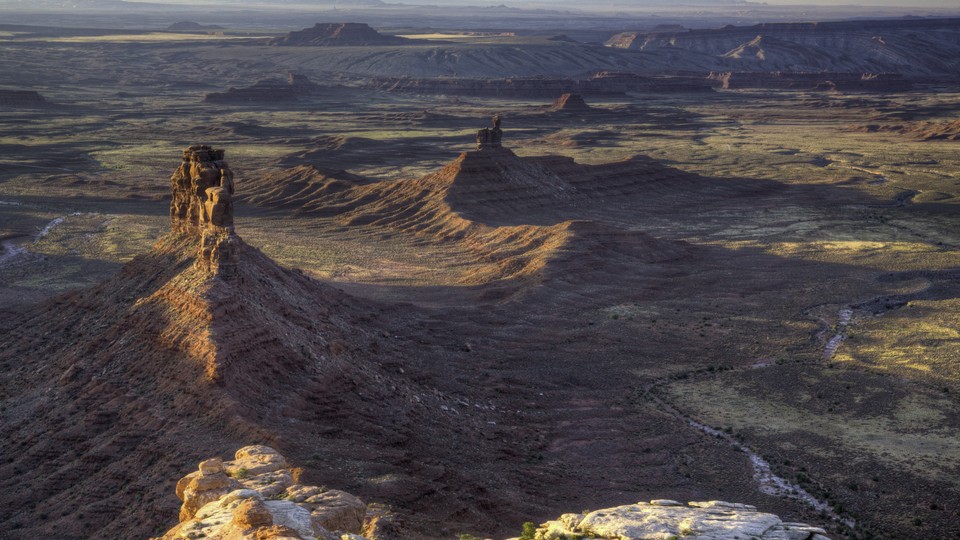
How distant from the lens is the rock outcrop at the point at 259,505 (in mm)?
18797

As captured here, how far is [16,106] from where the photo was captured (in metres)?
154

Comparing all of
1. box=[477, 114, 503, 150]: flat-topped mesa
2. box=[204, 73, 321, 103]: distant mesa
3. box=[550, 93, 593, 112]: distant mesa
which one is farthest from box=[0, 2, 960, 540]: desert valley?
box=[204, 73, 321, 103]: distant mesa

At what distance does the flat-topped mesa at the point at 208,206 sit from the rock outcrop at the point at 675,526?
17.0m

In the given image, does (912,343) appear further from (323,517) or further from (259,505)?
(259,505)

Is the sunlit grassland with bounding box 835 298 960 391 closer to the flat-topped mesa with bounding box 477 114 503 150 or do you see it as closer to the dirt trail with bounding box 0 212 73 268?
the flat-topped mesa with bounding box 477 114 503 150

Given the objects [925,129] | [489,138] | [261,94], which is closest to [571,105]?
[925,129]

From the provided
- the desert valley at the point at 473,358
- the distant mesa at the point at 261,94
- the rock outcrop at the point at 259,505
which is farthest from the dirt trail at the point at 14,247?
the distant mesa at the point at 261,94

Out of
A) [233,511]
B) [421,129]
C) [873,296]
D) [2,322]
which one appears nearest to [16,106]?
[421,129]

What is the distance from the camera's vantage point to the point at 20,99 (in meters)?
157

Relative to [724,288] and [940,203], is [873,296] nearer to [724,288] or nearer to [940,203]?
[724,288]

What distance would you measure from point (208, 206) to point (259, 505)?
17.8m

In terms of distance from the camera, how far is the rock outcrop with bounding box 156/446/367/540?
61.7ft

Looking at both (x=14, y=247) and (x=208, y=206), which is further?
(x=14, y=247)

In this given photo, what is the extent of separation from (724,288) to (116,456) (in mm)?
38268
